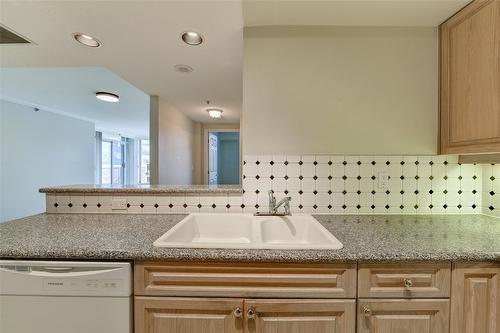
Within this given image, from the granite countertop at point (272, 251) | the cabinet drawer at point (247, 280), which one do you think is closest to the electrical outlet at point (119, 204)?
the granite countertop at point (272, 251)

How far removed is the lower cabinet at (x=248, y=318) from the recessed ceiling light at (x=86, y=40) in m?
1.72

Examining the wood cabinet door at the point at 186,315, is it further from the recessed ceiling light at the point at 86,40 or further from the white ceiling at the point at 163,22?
the recessed ceiling light at the point at 86,40

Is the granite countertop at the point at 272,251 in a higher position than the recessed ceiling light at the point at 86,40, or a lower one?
lower

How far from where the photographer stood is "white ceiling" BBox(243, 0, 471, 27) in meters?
1.32

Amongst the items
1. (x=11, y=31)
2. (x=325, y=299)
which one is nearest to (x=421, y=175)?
(x=325, y=299)

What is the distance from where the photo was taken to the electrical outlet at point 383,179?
1529 mm

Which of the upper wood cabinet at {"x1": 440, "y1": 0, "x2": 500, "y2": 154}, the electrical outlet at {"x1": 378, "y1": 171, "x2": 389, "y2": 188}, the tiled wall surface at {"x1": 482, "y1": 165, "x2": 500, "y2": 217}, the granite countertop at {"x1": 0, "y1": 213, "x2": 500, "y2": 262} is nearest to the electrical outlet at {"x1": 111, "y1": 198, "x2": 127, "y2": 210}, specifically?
the granite countertop at {"x1": 0, "y1": 213, "x2": 500, "y2": 262}

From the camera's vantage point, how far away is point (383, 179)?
1.53 metres

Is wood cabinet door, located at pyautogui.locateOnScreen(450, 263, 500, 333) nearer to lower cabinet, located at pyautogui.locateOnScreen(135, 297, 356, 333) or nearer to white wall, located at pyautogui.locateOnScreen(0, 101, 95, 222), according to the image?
lower cabinet, located at pyautogui.locateOnScreen(135, 297, 356, 333)

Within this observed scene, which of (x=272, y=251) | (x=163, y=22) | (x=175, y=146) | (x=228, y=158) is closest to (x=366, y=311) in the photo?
(x=272, y=251)

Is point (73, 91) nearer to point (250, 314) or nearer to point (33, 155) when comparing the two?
point (33, 155)

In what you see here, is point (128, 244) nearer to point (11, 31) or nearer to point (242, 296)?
point (242, 296)

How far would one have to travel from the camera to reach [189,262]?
0.92 meters

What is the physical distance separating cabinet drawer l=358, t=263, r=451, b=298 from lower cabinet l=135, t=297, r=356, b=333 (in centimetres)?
10
